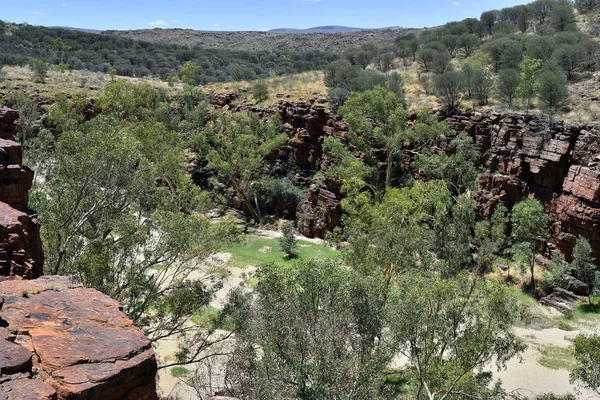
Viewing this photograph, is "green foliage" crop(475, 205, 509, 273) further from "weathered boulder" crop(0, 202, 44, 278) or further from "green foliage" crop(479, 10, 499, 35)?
"green foliage" crop(479, 10, 499, 35)

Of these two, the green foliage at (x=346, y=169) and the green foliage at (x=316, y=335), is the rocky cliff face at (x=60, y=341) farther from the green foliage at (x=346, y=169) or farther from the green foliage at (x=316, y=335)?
the green foliage at (x=346, y=169)

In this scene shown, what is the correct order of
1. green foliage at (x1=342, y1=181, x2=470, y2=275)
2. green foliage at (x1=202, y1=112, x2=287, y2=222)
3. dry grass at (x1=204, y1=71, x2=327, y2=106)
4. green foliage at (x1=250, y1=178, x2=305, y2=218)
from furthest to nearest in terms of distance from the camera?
dry grass at (x1=204, y1=71, x2=327, y2=106)
green foliage at (x1=250, y1=178, x2=305, y2=218)
green foliage at (x1=202, y1=112, x2=287, y2=222)
green foliage at (x1=342, y1=181, x2=470, y2=275)

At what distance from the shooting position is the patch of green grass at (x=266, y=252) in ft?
102

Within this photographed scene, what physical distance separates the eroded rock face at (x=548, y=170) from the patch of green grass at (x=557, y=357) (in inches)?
350

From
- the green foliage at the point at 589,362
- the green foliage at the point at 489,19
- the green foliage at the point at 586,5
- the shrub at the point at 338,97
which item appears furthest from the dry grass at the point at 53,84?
the green foliage at the point at 589,362

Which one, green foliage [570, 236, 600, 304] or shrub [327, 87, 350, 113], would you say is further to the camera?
shrub [327, 87, 350, 113]

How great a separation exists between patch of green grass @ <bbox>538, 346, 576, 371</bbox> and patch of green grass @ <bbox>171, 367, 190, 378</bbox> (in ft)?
47.0

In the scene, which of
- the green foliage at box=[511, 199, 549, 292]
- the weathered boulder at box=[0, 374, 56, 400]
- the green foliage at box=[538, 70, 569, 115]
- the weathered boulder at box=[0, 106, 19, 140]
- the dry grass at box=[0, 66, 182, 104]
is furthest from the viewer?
the dry grass at box=[0, 66, 182, 104]

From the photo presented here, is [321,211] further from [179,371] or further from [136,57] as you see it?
[136,57]

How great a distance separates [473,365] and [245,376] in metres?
6.28

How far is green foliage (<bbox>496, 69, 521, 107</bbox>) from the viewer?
113ft

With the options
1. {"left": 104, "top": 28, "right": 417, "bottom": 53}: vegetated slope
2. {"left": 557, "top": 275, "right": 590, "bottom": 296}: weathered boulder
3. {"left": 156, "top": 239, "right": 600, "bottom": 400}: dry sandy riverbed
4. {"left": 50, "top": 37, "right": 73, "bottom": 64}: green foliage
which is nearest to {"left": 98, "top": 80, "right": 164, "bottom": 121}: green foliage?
{"left": 156, "top": 239, "right": 600, "bottom": 400}: dry sandy riverbed

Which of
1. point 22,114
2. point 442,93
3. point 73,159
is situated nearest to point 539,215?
point 442,93

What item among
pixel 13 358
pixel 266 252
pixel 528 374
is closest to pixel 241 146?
pixel 266 252
